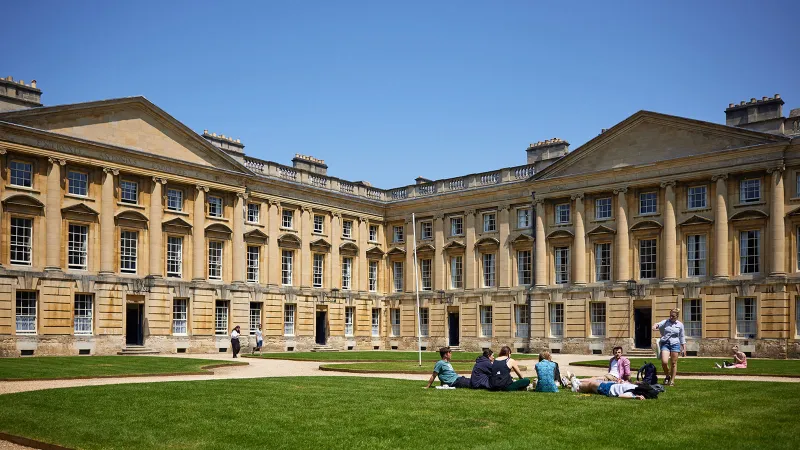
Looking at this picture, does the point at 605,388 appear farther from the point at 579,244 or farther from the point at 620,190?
the point at 579,244

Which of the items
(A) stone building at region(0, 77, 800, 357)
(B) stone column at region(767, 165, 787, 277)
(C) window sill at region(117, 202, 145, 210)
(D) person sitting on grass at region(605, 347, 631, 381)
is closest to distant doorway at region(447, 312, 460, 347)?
(A) stone building at region(0, 77, 800, 357)

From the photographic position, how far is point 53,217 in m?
37.4

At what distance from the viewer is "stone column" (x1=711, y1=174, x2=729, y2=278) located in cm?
4072

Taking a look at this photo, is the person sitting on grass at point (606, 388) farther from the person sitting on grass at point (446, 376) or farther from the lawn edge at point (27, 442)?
the lawn edge at point (27, 442)

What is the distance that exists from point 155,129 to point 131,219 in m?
5.14

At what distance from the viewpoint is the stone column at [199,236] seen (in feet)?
144

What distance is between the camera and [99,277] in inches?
1538

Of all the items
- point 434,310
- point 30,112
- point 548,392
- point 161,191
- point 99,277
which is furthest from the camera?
point 434,310

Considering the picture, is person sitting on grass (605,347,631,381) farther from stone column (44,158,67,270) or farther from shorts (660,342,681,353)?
stone column (44,158,67,270)

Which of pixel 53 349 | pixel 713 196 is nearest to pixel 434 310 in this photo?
pixel 713 196

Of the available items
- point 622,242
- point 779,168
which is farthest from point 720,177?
point 622,242

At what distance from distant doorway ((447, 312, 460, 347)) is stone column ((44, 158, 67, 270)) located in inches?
1006

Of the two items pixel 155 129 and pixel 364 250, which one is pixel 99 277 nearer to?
pixel 155 129

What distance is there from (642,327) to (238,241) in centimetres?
2393
